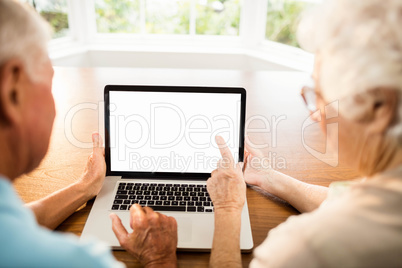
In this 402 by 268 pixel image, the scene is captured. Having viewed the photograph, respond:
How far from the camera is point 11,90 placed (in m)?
0.54

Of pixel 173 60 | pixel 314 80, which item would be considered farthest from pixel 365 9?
pixel 173 60

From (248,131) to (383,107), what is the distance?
913 mm

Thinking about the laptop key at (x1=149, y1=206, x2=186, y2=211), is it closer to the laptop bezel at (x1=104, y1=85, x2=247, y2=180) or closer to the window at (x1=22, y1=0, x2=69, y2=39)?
the laptop bezel at (x1=104, y1=85, x2=247, y2=180)

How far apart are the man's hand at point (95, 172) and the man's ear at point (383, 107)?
2.42ft

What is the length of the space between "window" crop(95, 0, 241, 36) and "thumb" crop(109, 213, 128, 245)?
10.7 feet

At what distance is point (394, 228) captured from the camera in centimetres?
51

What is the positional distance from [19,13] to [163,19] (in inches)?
138

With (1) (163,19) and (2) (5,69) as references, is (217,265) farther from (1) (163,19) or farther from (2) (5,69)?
(1) (163,19)

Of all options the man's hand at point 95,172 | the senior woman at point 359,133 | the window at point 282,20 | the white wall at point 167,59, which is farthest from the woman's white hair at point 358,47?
the white wall at point 167,59

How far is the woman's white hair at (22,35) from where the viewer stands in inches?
20.8

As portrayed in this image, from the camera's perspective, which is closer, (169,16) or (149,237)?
(149,237)

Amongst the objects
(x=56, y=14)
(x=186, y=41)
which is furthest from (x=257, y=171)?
(x=56, y=14)

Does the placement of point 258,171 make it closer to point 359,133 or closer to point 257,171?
point 257,171

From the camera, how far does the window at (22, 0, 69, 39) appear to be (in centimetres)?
342
